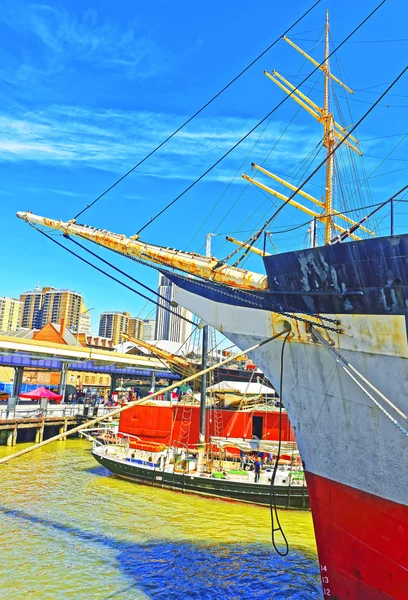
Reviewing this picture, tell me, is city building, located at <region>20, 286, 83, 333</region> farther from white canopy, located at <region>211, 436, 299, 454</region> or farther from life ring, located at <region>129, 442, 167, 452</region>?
white canopy, located at <region>211, 436, 299, 454</region>

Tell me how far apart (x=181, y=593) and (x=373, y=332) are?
7.92 m

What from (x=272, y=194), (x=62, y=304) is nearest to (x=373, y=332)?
(x=272, y=194)

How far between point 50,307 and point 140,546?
7216 inches

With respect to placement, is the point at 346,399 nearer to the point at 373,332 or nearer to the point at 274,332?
the point at 373,332

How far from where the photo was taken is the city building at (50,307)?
17962 cm

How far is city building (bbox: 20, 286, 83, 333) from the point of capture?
180m

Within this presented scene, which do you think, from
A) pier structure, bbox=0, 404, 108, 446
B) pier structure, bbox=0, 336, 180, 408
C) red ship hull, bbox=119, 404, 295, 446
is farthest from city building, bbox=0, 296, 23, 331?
red ship hull, bbox=119, 404, 295, 446

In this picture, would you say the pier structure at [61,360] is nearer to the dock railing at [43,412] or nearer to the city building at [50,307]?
the dock railing at [43,412]

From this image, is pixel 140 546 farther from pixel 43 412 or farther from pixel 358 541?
pixel 43 412

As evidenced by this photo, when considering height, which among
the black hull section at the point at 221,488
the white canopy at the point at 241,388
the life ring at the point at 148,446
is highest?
the white canopy at the point at 241,388

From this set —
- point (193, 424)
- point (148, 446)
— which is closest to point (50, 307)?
point (193, 424)

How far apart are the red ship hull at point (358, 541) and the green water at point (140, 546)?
377 centimetres

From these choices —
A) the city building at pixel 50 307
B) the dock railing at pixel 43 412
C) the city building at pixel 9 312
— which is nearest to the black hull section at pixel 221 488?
the dock railing at pixel 43 412

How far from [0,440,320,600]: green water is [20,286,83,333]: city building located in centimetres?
16125
